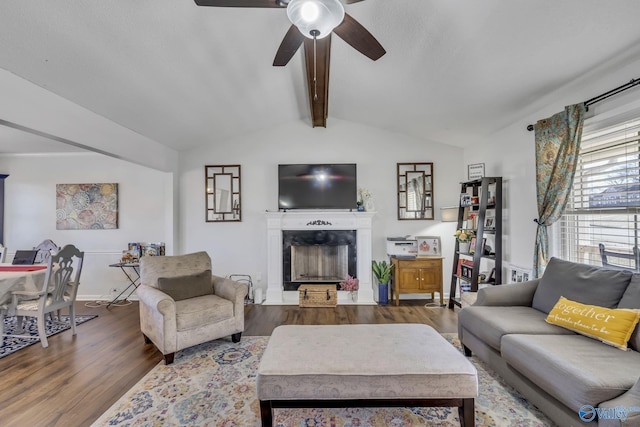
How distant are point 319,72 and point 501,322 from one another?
9.30 ft

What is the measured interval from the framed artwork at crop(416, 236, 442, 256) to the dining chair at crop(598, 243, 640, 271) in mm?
1988

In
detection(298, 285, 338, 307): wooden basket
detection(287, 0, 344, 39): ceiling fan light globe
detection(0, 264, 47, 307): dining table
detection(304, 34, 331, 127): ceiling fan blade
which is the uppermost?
detection(304, 34, 331, 127): ceiling fan blade

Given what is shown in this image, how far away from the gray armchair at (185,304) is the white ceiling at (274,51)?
5.90ft

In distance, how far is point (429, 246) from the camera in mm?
4473

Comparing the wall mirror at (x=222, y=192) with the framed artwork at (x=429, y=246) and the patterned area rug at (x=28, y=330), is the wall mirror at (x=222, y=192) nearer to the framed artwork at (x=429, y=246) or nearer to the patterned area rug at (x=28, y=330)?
the patterned area rug at (x=28, y=330)

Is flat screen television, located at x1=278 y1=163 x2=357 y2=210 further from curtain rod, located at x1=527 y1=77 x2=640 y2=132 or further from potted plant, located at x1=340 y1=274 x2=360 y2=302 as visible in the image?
curtain rod, located at x1=527 y1=77 x2=640 y2=132

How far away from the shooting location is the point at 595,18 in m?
1.85

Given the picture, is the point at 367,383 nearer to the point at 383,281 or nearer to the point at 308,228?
the point at 383,281

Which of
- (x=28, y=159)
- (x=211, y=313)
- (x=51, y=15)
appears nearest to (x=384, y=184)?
(x=211, y=313)

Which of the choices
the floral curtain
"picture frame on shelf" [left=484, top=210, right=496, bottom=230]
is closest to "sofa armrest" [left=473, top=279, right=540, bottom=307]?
the floral curtain

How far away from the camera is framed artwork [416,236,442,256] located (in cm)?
445

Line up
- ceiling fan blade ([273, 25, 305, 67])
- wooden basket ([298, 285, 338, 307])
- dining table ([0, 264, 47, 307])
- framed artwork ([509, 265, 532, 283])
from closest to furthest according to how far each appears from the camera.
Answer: ceiling fan blade ([273, 25, 305, 67]) → dining table ([0, 264, 47, 307]) → framed artwork ([509, 265, 532, 283]) → wooden basket ([298, 285, 338, 307])

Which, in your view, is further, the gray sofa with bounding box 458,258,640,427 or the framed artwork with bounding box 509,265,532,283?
the framed artwork with bounding box 509,265,532,283

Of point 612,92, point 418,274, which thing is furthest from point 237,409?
point 612,92
